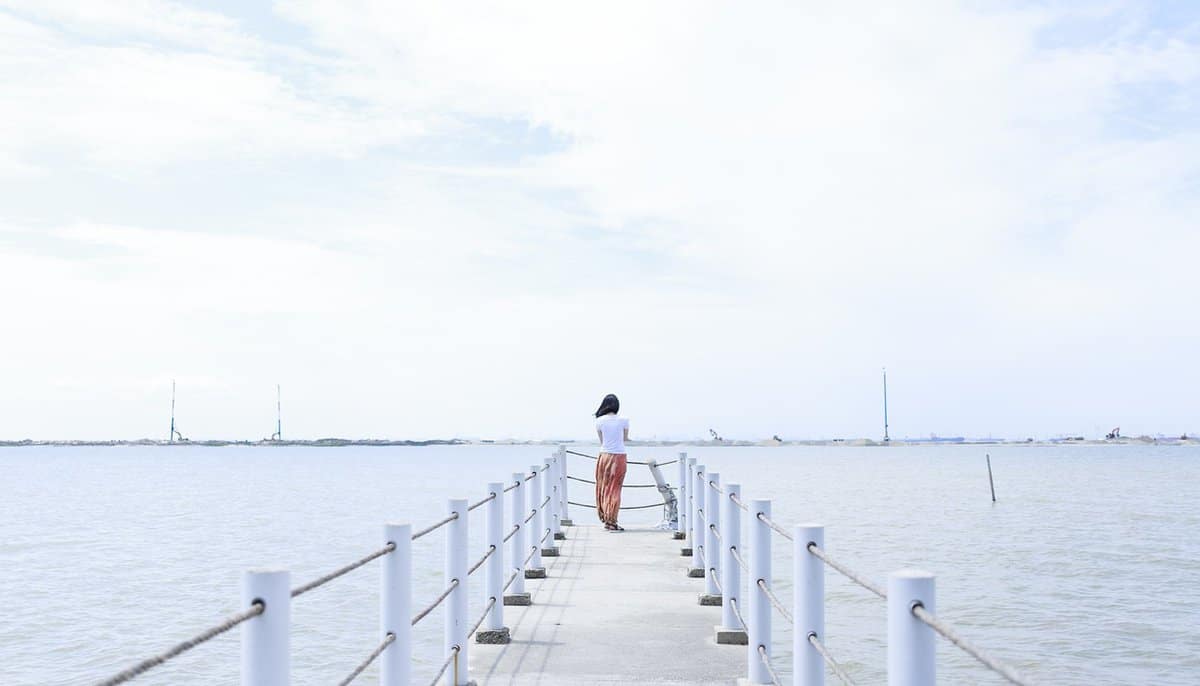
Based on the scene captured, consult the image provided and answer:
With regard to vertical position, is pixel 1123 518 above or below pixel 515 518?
below

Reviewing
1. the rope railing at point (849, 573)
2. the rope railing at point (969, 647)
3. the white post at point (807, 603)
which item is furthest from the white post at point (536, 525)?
the rope railing at point (969, 647)

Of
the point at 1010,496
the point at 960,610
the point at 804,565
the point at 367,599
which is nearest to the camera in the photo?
the point at 804,565

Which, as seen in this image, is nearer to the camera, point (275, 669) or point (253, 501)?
point (275, 669)

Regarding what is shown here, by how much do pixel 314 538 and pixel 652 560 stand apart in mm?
25909

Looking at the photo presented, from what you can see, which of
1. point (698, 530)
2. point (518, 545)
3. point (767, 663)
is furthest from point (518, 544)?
point (767, 663)

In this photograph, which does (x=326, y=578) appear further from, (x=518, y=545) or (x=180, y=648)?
(x=518, y=545)

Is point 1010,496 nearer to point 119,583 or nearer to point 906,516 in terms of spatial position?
point 906,516

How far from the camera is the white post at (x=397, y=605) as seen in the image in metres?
4.91

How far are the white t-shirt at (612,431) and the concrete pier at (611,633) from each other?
1960 millimetres

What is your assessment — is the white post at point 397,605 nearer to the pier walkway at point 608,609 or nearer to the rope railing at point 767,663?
the pier walkway at point 608,609

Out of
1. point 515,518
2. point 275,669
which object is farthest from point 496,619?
point 275,669

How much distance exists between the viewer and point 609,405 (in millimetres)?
13688

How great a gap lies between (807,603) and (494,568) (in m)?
3.52

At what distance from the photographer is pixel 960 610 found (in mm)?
18969
